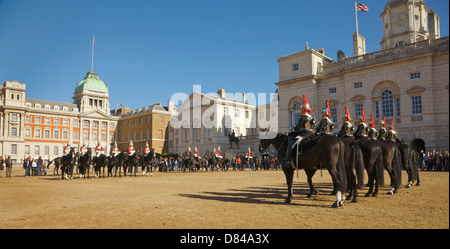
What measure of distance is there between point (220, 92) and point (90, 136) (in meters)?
37.8

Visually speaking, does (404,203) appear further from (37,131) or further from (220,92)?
(37,131)

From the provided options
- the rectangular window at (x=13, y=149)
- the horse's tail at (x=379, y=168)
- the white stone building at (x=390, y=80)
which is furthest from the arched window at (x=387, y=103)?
the rectangular window at (x=13, y=149)

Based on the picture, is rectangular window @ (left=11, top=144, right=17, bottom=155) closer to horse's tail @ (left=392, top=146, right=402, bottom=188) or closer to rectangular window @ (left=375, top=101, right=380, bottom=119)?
rectangular window @ (left=375, top=101, right=380, bottom=119)

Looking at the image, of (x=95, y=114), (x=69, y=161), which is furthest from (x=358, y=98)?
(x=95, y=114)

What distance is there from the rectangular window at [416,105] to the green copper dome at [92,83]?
248 ft

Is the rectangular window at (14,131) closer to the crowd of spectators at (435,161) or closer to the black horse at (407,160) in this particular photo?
the crowd of spectators at (435,161)

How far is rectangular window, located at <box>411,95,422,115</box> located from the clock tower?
45.4ft

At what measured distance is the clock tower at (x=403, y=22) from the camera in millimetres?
42000

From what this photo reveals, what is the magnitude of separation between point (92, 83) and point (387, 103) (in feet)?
243

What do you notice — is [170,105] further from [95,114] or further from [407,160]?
[407,160]
